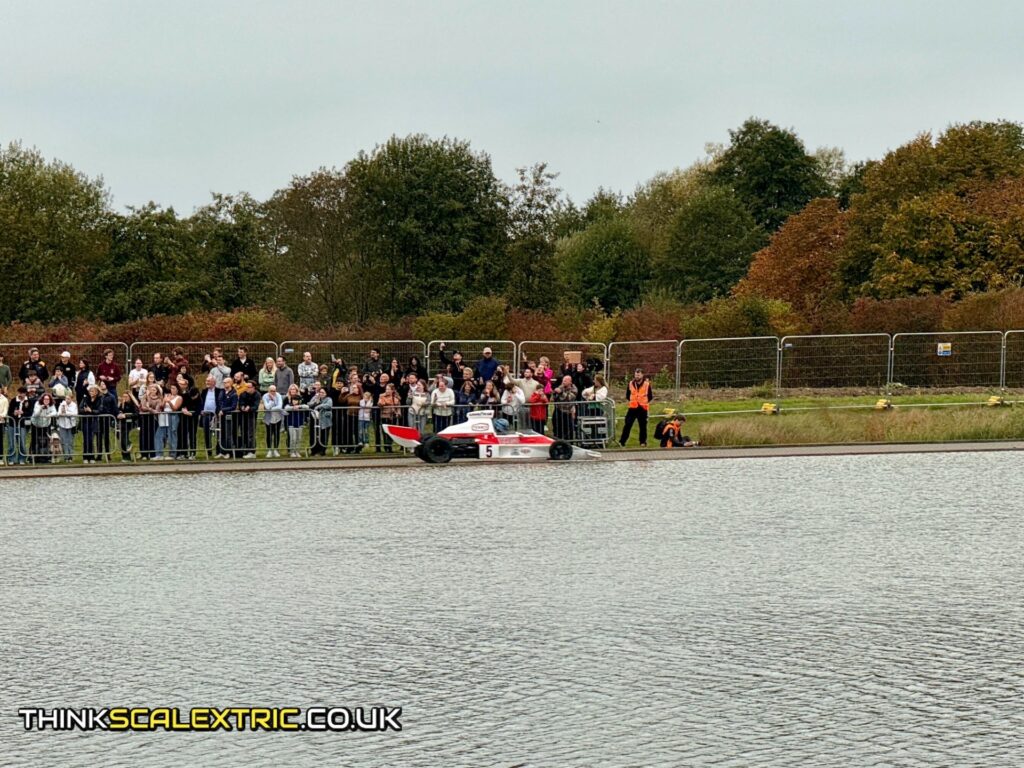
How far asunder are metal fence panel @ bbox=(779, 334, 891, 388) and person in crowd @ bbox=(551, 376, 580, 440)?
8.75 meters

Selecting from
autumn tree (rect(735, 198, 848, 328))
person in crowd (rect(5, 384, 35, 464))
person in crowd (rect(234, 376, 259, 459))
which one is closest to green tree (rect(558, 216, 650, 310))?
autumn tree (rect(735, 198, 848, 328))

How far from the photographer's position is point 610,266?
10825 centimetres

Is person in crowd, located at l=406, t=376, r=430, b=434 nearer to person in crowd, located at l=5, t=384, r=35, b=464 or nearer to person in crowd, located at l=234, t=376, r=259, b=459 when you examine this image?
person in crowd, located at l=234, t=376, r=259, b=459

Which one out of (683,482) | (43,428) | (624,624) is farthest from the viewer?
(43,428)

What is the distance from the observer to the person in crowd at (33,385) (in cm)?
3106

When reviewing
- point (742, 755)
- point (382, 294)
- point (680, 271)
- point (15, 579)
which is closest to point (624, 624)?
point (742, 755)

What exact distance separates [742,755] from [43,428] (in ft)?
75.5

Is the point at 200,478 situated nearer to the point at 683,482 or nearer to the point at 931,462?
the point at 683,482

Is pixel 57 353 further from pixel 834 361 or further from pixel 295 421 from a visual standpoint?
pixel 834 361

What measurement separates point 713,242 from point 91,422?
70378 mm

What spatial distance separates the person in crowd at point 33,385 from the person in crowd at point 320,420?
16.7ft

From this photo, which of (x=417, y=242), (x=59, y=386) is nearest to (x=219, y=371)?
(x=59, y=386)

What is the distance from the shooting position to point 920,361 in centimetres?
4034

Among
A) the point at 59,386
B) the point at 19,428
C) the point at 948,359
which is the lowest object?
the point at 19,428
